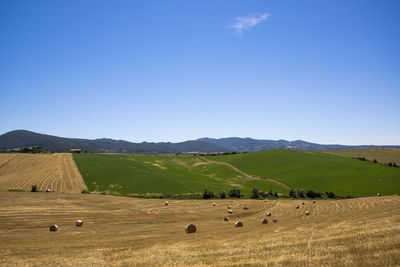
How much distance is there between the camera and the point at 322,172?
81.2m

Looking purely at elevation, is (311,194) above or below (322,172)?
below

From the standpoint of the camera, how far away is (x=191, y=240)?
2136 centimetres

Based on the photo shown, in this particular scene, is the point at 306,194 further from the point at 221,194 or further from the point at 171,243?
the point at 171,243

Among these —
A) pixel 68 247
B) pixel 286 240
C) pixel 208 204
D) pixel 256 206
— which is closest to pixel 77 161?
pixel 208 204

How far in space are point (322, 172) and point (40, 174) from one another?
245 ft

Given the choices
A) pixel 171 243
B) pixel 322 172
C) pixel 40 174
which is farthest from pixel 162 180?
pixel 171 243

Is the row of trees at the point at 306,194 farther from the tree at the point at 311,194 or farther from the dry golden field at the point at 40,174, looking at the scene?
the dry golden field at the point at 40,174

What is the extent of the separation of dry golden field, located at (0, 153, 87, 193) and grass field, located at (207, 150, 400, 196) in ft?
172

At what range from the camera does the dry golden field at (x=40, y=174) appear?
5606 cm

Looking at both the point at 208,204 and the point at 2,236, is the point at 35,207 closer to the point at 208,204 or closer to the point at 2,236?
the point at 2,236

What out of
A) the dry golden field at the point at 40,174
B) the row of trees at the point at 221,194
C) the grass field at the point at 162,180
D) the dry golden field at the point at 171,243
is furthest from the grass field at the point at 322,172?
the dry golden field at the point at 40,174

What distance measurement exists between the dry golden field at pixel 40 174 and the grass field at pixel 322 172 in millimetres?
52315

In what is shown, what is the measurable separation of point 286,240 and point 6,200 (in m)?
39.4

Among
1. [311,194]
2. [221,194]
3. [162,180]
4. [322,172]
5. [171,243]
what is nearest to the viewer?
[171,243]
